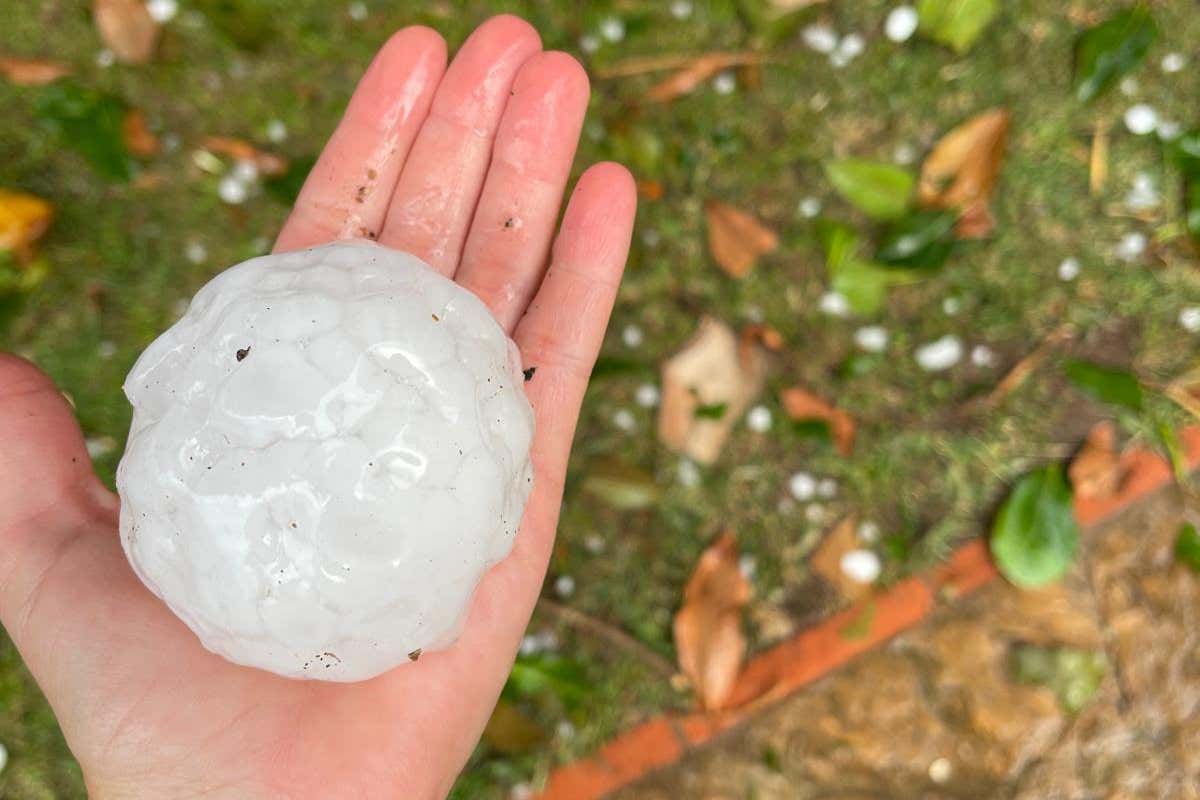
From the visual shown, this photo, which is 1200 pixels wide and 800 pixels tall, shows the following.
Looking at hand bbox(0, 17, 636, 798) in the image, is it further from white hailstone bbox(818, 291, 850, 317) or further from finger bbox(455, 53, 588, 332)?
white hailstone bbox(818, 291, 850, 317)

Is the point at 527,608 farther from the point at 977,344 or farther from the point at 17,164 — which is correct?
the point at 17,164

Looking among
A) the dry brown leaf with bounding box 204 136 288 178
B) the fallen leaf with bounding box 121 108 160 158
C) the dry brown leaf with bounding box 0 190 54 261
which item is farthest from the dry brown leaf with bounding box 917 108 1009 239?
the dry brown leaf with bounding box 0 190 54 261

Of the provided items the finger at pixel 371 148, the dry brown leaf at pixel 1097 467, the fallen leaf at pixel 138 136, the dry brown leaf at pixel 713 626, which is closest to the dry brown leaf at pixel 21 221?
the fallen leaf at pixel 138 136

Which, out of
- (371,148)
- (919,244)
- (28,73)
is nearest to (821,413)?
(919,244)

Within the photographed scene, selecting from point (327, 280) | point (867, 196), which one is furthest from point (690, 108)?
point (327, 280)

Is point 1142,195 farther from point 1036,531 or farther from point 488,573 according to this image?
point 488,573

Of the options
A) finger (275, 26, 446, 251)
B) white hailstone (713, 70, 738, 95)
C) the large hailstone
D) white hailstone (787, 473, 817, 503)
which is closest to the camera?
the large hailstone
